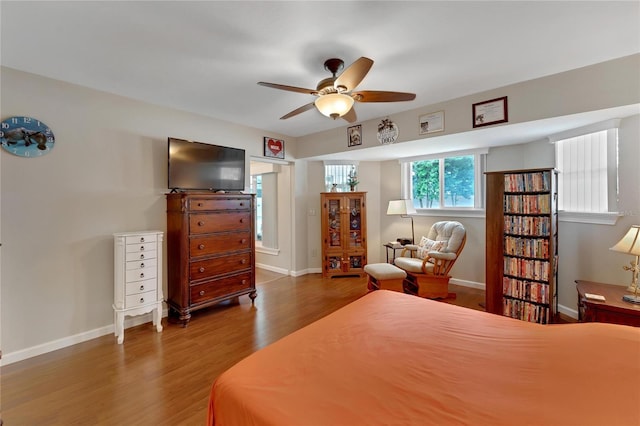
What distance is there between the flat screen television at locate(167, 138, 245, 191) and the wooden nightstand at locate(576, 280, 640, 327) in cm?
390

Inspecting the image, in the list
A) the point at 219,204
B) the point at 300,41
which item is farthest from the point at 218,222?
the point at 300,41

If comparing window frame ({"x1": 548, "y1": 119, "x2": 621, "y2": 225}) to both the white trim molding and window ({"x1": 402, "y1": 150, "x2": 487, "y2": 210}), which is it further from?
window ({"x1": 402, "y1": 150, "x2": 487, "y2": 210})

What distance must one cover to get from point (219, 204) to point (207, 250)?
22.4 inches

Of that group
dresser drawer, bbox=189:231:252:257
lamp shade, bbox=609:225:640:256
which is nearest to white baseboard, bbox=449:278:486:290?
lamp shade, bbox=609:225:640:256

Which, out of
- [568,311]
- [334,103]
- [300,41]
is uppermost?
[300,41]

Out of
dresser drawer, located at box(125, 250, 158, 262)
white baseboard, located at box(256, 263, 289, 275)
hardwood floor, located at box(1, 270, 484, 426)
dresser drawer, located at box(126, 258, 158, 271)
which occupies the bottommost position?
hardwood floor, located at box(1, 270, 484, 426)

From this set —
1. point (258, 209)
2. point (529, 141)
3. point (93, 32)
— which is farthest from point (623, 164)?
point (258, 209)

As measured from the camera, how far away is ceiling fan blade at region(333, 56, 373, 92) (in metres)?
1.71

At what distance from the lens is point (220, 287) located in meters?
3.33

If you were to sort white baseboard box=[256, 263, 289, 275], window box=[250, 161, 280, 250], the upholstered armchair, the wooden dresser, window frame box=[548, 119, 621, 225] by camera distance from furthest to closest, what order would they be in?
window box=[250, 161, 280, 250] → white baseboard box=[256, 263, 289, 275] → the upholstered armchair → the wooden dresser → window frame box=[548, 119, 621, 225]

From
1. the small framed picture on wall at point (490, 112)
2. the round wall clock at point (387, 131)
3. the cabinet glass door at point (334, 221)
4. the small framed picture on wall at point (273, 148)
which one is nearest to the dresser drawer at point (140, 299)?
the small framed picture on wall at point (273, 148)

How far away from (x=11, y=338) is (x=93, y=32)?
8.63 ft

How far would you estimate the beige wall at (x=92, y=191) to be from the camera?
235cm

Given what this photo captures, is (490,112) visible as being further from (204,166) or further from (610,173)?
(204,166)
